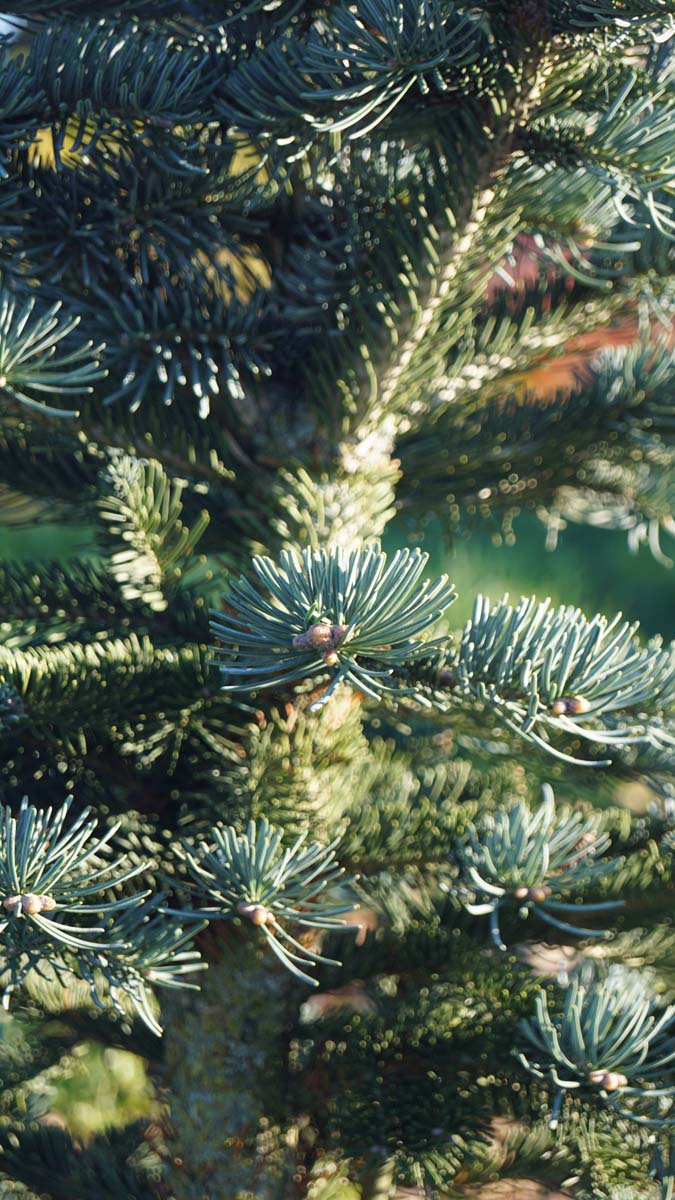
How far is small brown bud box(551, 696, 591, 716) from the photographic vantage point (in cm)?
44

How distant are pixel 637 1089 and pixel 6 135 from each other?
0.50m

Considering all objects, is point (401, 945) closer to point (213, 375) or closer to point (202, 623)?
point (202, 623)

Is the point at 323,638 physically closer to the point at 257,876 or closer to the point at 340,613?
the point at 340,613

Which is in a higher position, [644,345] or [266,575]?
[644,345]

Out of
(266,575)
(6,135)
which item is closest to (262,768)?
(266,575)

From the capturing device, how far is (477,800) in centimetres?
73

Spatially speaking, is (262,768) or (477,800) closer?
(262,768)

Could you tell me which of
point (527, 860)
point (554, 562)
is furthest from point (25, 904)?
point (554, 562)

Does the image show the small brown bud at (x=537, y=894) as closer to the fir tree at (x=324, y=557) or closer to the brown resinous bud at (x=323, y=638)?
the fir tree at (x=324, y=557)

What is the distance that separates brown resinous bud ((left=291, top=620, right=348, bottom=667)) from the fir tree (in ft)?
0.11

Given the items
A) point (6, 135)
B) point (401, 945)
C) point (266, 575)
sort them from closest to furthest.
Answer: point (266, 575) < point (6, 135) < point (401, 945)

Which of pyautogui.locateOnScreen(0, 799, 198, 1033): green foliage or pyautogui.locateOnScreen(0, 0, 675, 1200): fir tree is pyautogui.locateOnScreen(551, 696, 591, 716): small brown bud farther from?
pyautogui.locateOnScreen(0, 799, 198, 1033): green foliage

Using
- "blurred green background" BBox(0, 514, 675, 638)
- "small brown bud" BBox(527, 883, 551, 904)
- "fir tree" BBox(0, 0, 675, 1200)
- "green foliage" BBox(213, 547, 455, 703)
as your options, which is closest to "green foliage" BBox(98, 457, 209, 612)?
"fir tree" BBox(0, 0, 675, 1200)

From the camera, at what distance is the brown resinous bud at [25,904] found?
0.43m
